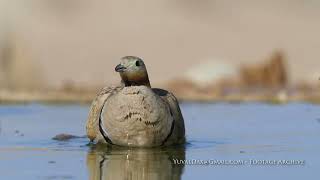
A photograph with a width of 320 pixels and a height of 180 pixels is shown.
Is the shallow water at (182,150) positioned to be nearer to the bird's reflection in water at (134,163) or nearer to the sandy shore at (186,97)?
the bird's reflection in water at (134,163)

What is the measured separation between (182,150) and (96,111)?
189cm

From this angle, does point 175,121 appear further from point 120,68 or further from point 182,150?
point 120,68

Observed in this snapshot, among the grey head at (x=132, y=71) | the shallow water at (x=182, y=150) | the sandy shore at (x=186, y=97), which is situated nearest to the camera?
the shallow water at (x=182, y=150)

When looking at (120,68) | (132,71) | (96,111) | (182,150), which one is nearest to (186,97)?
(96,111)

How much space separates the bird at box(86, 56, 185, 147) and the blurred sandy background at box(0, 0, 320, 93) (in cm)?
1459

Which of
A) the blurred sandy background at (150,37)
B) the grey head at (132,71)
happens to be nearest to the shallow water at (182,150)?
the grey head at (132,71)

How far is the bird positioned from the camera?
1426cm

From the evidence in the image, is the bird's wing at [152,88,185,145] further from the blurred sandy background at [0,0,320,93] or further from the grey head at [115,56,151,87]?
the blurred sandy background at [0,0,320,93]

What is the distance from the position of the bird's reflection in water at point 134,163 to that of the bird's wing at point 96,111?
1.57ft

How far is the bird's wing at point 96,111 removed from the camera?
15328 mm

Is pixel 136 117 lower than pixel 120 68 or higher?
lower

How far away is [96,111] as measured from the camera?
15602 millimetres

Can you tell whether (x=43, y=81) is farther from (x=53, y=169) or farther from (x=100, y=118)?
(x=53, y=169)

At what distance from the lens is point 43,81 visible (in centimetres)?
2959
